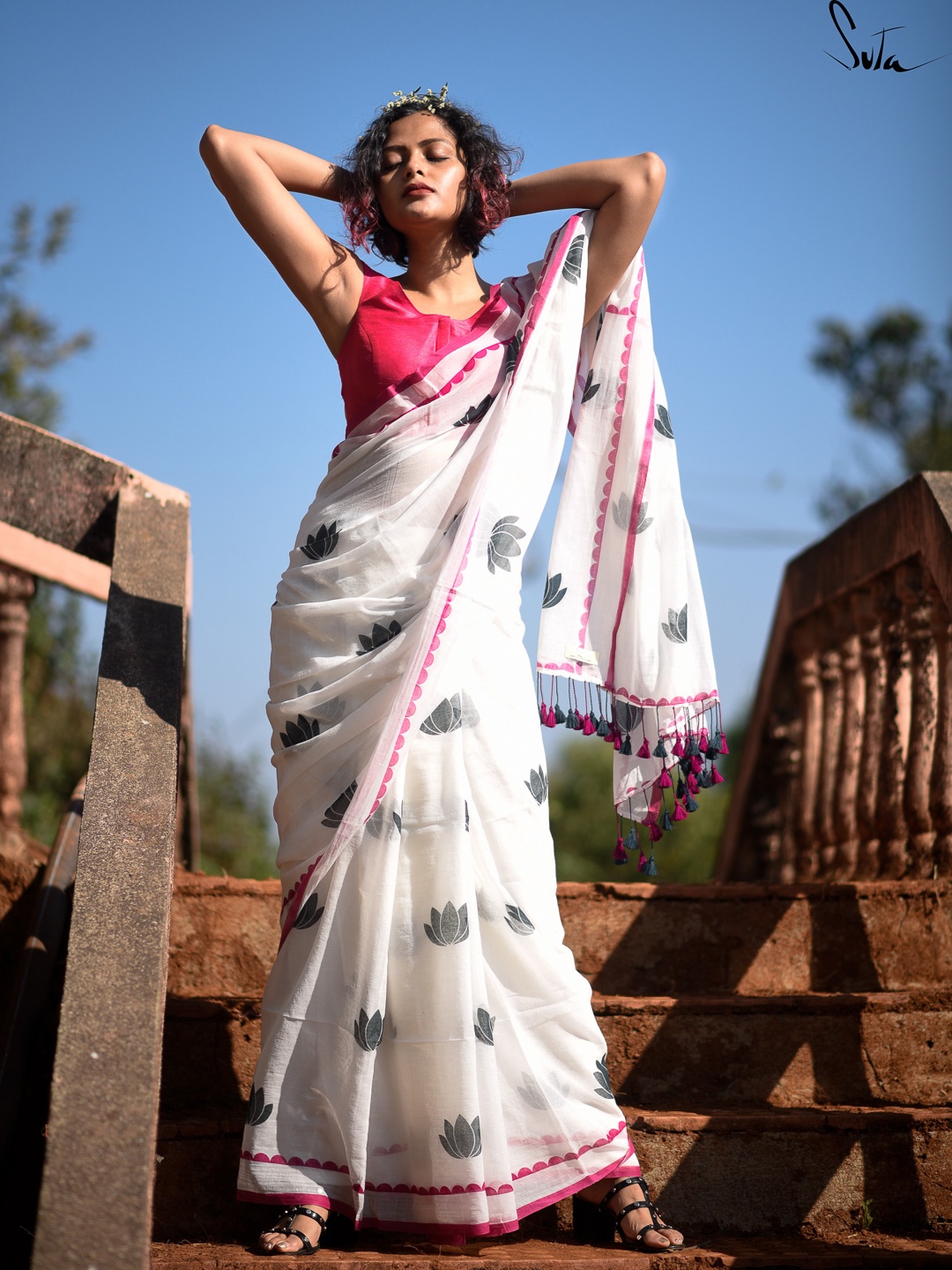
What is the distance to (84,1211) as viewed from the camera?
1772 mm

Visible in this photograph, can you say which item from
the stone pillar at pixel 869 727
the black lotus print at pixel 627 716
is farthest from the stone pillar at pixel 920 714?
the black lotus print at pixel 627 716

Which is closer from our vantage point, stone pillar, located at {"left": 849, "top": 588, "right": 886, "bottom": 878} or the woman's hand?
the woman's hand

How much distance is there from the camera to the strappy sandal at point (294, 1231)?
205 cm

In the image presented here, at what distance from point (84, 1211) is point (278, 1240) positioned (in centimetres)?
43

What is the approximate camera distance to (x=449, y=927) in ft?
7.13

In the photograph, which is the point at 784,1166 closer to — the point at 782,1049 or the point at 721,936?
the point at 782,1049

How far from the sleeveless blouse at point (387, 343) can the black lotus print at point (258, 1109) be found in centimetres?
141

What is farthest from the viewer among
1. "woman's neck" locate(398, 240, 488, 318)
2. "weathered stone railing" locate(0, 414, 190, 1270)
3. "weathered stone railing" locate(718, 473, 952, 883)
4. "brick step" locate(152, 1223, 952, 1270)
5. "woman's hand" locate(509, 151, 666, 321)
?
"weathered stone railing" locate(718, 473, 952, 883)

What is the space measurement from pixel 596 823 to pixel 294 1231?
49.9 feet

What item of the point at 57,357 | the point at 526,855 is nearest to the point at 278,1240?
the point at 526,855

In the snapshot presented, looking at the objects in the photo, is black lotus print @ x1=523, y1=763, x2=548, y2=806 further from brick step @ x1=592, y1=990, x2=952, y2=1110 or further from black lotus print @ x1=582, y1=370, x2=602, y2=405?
black lotus print @ x1=582, y1=370, x2=602, y2=405

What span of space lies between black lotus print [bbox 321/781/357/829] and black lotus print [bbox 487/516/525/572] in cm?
54

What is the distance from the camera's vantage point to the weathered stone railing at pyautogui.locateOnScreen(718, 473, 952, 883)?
3404 millimetres

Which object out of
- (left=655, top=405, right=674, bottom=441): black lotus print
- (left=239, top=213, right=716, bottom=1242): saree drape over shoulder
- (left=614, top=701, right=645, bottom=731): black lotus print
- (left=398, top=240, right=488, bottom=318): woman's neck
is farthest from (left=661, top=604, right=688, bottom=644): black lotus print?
(left=398, top=240, right=488, bottom=318): woman's neck
